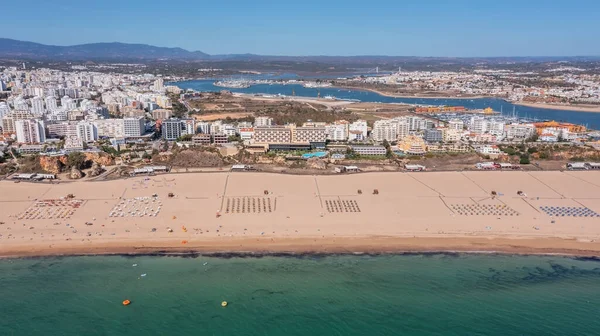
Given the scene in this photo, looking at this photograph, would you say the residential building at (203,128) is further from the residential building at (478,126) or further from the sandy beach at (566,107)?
the sandy beach at (566,107)

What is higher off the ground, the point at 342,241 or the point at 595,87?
the point at 595,87

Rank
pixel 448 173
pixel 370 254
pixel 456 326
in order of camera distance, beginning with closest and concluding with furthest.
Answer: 1. pixel 456 326
2. pixel 370 254
3. pixel 448 173

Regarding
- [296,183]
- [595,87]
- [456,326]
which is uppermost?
[595,87]

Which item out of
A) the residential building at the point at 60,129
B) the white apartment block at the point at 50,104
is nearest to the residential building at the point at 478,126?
the residential building at the point at 60,129

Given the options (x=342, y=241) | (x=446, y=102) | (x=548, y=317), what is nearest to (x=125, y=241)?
(x=342, y=241)

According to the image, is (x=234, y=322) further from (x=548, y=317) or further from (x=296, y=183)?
(x=296, y=183)

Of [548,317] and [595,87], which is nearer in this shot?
[548,317]

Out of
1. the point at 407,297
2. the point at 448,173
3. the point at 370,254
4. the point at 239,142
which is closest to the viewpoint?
the point at 407,297

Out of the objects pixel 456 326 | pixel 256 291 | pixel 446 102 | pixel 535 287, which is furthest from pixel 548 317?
pixel 446 102
